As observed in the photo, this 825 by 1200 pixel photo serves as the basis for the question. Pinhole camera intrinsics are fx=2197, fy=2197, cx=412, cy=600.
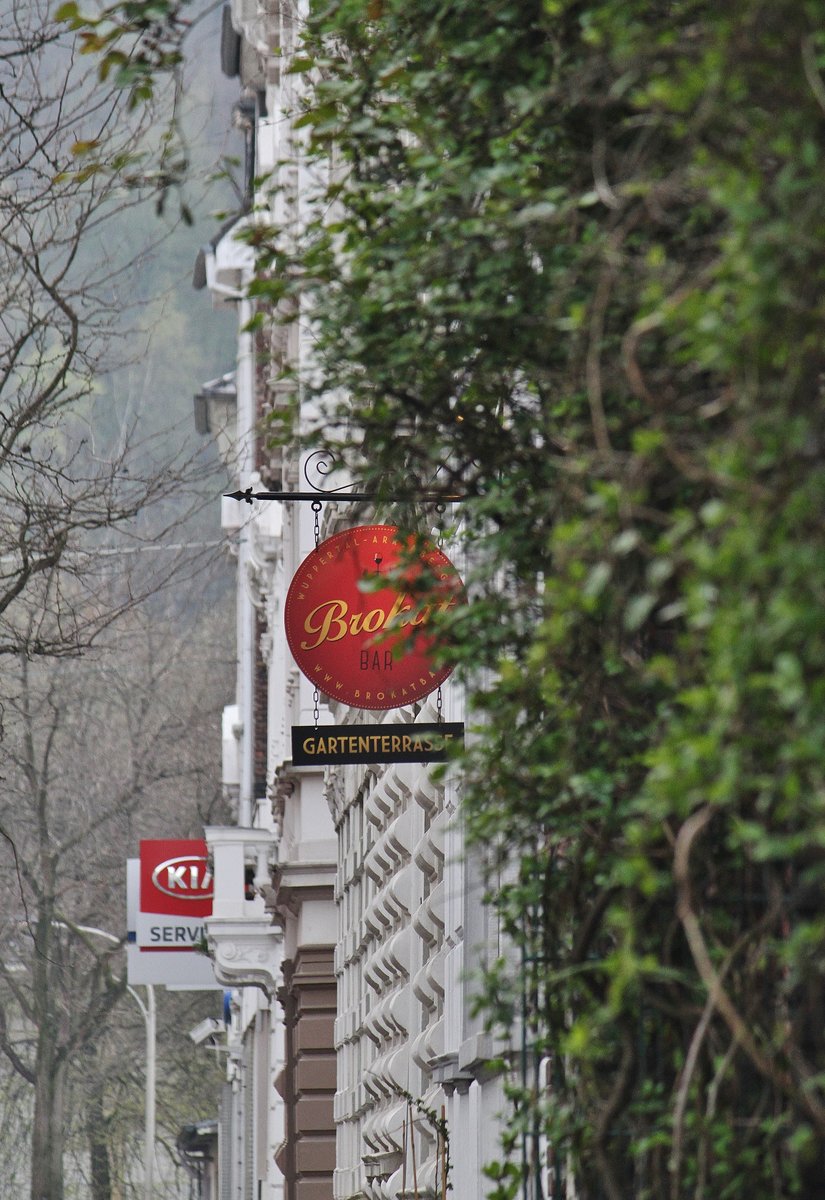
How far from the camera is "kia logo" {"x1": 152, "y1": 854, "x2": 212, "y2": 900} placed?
3741cm

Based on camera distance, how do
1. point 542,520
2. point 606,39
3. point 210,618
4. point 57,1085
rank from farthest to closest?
point 210,618 < point 57,1085 < point 542,520 < point 606,39

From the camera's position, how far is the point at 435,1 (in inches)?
226

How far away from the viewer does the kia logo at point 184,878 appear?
1473 inches

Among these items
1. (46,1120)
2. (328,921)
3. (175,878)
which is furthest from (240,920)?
(46,1120)

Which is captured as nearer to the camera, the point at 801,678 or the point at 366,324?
the point at 801,678

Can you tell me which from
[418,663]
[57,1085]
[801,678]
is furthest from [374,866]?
[57,1085]

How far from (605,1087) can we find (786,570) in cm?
234

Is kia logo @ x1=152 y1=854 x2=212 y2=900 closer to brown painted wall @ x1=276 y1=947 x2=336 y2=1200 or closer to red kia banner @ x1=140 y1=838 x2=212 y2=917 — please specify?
red kia banner @ x1=140 y1=838 x2=212 y2=917

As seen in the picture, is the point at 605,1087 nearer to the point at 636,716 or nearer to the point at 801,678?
the point at 636,716

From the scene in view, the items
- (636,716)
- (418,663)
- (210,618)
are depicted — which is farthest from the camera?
(210,618)

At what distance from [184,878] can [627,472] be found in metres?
34.6

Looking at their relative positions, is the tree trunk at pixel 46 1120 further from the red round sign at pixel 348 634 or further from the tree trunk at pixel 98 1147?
the red round sign at pixel 348 634

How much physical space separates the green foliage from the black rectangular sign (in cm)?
526

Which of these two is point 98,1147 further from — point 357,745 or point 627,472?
point 627,472
